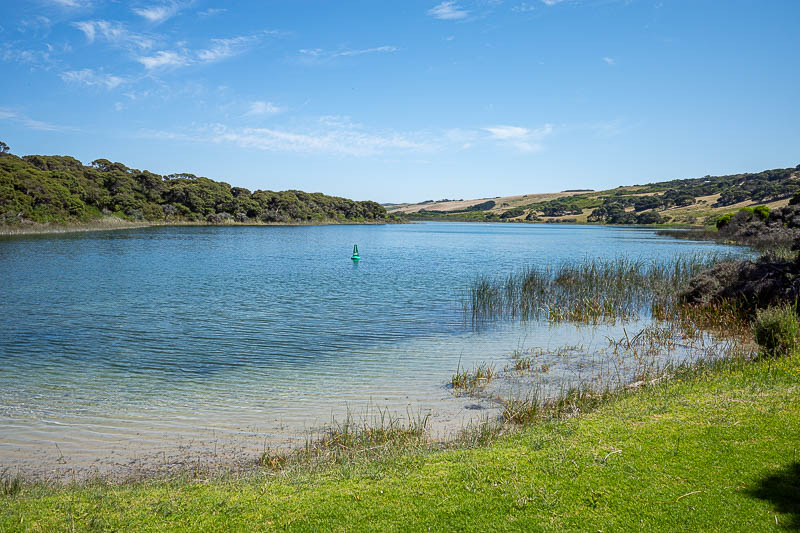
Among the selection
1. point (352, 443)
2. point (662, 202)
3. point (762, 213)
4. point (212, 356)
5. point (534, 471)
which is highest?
point (662, 202)

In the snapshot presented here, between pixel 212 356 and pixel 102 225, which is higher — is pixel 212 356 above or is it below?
below

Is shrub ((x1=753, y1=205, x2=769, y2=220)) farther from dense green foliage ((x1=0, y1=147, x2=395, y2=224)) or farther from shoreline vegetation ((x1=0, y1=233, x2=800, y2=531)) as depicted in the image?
dense green foliage ((x1=0, y1=147, x2=395, y2=224))

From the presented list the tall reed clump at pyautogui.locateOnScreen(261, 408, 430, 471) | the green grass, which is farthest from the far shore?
the green grass

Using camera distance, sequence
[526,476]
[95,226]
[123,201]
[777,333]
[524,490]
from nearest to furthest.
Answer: [524,490] → [526,476] → [777,333] → [95,226] → [123,201]

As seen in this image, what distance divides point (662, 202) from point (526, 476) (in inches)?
5783

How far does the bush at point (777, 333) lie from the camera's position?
956 cm

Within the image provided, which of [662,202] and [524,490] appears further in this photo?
[662,202]

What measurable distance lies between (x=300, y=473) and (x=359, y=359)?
6810 mm

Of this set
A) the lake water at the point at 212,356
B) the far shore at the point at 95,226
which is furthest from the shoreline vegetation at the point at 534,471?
the far shore at the point at 95,226

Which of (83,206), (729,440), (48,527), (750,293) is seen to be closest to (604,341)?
(750,293)

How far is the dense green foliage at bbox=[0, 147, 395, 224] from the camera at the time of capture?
6247 centimetres

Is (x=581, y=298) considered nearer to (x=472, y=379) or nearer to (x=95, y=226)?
(x=472, y=379)

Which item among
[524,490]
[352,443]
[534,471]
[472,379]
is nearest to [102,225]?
[472,379]

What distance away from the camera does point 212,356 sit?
12.6 m
